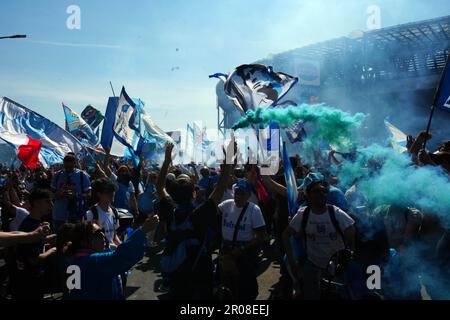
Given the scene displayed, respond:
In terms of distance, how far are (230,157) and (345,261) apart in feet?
5.05

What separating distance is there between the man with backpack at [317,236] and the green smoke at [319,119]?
1.13 meters

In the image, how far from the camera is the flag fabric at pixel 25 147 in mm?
8062

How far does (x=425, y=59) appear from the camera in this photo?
28.0 meters

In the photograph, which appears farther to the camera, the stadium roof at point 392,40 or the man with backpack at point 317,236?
A: the stadium roof at point 392,40

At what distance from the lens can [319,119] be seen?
497cm

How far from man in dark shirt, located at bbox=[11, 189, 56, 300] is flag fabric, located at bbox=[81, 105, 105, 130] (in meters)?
13.9

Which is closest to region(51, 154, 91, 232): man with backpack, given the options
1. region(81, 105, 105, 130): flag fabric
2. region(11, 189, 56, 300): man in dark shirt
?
region(11, 189, 56, 300): man in dark shirt

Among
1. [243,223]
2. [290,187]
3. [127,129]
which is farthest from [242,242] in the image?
[127,129]

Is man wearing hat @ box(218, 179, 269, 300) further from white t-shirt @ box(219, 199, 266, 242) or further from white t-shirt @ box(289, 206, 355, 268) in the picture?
white t-shirt @ box(289, 206, 355, 268)

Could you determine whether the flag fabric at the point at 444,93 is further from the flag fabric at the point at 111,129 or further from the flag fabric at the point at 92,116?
the flag fabric at the point at 92,116

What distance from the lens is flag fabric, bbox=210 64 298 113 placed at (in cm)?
580

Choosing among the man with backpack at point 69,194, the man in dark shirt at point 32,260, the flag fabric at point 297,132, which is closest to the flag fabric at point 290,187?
the flag fabric at point 297,132

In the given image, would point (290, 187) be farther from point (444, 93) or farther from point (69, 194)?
point (69, 194)

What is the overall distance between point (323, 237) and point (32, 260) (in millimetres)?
2922
